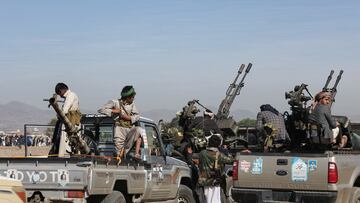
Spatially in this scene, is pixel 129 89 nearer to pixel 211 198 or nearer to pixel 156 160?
pixel 156 160

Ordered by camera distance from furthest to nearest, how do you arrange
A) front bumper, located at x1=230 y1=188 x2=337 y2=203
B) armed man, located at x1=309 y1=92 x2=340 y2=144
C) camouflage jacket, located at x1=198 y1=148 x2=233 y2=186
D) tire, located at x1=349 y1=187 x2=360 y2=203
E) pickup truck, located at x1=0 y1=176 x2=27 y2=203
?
camouflage jacket, located at x1=198 y1=148 x2=233 y2=186 < armed man, located at x1=309 y1=92 x2=340 y2=144 < tire, located at x1=349 y1=187 x2=360 y2=203 < front bumper, located at x1=230 y1=188 x2=337 y2=203 < pickup truck, located at x1=0 y1=176 x2=27 y2=203

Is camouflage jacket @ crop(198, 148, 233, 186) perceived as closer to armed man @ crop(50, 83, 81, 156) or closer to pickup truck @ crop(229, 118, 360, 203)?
pickup truck @ crop(229, 118, 360, 203)

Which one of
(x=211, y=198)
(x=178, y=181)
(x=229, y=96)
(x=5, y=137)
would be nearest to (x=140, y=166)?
(x=178, y=181)

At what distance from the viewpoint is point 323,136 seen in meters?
10.9

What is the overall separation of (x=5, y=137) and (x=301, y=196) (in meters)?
39.9

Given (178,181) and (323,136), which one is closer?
(323,136)

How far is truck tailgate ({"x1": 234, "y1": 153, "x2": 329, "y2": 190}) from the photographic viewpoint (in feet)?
33.4

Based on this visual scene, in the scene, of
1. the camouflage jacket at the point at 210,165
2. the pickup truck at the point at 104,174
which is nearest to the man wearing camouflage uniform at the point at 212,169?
the camouflage jacket at the point at 210,165

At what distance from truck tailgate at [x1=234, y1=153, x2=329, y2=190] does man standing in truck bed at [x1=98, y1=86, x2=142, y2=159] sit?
1753 millimetres

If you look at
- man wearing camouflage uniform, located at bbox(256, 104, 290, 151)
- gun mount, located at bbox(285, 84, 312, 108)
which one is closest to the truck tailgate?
gun mount, located at bbox(285, 84, 312, 108)

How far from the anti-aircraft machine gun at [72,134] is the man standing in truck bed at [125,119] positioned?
0.54 meters

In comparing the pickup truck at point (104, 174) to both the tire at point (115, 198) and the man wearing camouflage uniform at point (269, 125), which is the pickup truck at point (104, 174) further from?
the man wearing camouflage uniform at point (269, 125)

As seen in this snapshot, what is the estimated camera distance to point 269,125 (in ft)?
47.9

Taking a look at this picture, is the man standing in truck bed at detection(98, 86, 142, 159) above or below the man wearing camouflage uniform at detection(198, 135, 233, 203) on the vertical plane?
above
